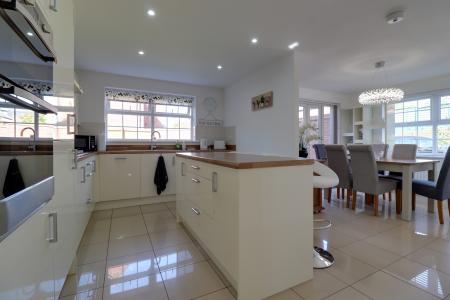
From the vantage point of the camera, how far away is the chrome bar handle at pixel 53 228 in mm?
1022

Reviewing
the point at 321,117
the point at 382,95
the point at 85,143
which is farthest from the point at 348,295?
the point at 321,117

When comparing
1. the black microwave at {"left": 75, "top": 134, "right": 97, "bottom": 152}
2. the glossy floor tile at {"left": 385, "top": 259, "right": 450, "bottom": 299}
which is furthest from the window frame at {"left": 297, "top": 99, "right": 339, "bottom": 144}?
the black microwave at {"left": 75, "top": 134, "right": 97, "bottom": 152}

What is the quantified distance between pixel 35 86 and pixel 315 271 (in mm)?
2002

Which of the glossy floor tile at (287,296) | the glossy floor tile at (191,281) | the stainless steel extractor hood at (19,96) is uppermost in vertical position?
the stainless steel extractor hood at (19,96)

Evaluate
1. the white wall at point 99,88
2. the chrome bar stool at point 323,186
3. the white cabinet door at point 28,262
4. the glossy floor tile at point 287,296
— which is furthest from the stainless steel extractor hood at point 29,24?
the white wall at point 99,88

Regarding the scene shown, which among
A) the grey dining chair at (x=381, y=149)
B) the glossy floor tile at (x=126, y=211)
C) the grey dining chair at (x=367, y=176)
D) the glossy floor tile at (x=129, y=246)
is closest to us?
the glossy floor tile at (x=129, y=246)

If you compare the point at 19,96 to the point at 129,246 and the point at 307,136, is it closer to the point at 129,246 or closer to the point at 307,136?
the point at 129,246

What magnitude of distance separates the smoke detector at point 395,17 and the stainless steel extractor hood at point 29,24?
2987 millimetres

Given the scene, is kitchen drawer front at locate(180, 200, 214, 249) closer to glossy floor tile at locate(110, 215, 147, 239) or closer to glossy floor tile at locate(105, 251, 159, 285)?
glossy floor tile at locate(105, 251, 159, 285)

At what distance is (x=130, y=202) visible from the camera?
342 cm

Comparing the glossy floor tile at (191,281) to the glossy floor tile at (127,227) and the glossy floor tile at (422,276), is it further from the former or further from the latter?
the glossy floor tile at (422,276)

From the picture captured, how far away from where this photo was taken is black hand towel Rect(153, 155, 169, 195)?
11.3 ft

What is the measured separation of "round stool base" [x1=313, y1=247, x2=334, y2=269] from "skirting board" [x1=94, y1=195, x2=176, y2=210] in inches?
103

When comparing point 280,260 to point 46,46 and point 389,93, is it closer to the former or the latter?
point 46,46
